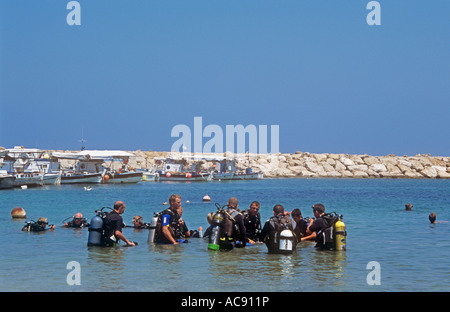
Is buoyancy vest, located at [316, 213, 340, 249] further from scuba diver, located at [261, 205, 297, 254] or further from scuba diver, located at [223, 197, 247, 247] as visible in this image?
scuba diver, located at [223, 197, 247, 247]

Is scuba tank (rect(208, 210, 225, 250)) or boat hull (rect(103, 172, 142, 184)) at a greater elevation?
boat hull (rect(103, 172, 142, 184))

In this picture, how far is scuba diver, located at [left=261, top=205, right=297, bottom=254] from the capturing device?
14.7 m

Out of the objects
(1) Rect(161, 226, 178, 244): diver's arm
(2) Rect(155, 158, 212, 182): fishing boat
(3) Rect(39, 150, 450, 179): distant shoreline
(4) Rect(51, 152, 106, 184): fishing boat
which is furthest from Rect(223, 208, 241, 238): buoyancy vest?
(3) Rect(39, 150, 450, 179): distant shoreline

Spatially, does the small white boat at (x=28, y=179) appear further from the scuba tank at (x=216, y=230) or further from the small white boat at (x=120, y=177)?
the scuba tank at (x=216, y=230)

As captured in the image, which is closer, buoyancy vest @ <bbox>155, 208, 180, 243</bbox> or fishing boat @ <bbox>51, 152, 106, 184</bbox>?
buoyancy vest @ <bbox>155, 208, 180, 243</bbox>


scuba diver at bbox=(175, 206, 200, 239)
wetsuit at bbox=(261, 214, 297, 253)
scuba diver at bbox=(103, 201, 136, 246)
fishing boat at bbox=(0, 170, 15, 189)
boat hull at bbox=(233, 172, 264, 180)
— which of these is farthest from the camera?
boat hull at bbox=(233, 172, 264, 180)

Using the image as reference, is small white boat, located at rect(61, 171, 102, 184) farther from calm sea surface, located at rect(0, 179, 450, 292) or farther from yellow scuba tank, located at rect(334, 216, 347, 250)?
yellow scuba tank, located at rect(334, 216, 347, 250)

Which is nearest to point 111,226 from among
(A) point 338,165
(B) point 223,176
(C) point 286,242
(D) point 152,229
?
(D) point 152,229

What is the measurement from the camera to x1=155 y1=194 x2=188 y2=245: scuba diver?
611 inches

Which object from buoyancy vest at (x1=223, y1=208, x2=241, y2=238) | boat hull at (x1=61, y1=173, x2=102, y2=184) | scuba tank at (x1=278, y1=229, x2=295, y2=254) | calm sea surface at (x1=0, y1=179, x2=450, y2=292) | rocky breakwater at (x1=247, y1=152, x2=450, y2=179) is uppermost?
rocky breakwater at (x1=247, y1=152, x2=450, y2=179)

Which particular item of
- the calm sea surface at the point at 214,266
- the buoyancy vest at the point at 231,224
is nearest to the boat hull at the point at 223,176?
the calm sea surface at the point at 214,266

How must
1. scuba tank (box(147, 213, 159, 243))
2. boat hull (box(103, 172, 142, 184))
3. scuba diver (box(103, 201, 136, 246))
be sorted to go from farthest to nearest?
boat hull (box(103, 172, 142, 184)), scuba tank (box(147, 213, 159, 243)), scuba diver (box(103, 201, 136, 246))
